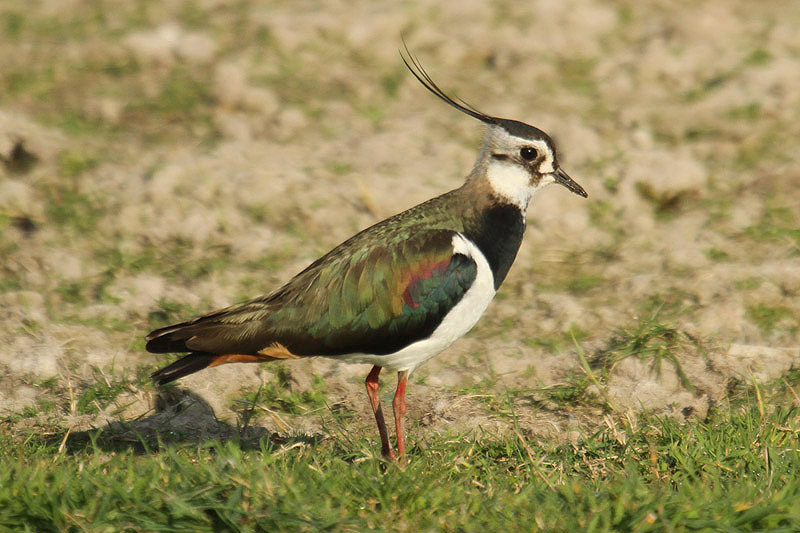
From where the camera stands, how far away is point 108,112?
8.20 metres

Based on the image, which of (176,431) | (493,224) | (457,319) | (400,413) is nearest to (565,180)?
(493,224)

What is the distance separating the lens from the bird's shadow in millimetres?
4922

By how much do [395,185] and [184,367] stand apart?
312 centimetres

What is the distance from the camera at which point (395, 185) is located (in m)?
7.29

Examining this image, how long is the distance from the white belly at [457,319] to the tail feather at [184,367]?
0.62m

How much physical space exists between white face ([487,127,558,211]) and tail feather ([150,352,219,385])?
1.68 m

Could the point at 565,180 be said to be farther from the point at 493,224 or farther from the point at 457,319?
the point at 457,319

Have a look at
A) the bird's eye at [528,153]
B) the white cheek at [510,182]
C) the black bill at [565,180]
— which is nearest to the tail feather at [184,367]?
the white cheek at [510,182]

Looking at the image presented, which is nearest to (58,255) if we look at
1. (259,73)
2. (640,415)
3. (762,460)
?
(259,73)

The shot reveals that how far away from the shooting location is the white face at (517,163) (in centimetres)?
508

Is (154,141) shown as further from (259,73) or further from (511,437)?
(511,437)

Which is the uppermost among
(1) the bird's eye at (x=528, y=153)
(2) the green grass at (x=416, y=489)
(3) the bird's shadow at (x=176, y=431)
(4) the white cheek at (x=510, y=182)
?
(1) the bird's eye at (x=528, y=153)

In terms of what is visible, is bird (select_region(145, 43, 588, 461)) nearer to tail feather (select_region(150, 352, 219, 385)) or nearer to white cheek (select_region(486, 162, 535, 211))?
tail feather (select_region(150, 352, 219, 385))

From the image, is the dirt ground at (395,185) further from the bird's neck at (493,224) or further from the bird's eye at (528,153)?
the bird's eye at (528,153)
